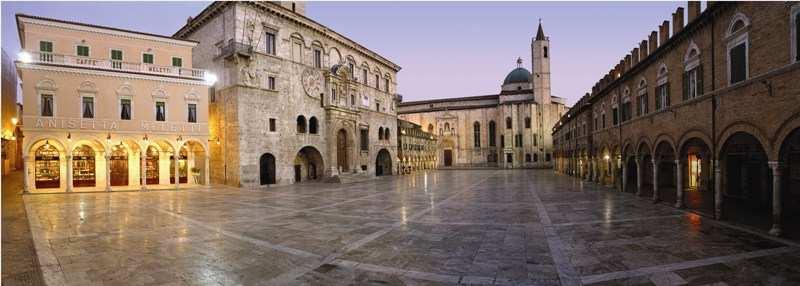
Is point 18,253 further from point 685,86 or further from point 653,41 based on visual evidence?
point 653,41

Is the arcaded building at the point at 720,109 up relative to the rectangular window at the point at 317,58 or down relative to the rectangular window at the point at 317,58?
down

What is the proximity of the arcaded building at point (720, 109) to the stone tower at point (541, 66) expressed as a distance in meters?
44.6

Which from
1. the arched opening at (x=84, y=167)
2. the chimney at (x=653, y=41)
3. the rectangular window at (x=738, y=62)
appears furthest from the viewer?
the arched opening at (x=84, y=167)

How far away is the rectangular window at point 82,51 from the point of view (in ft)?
84.0

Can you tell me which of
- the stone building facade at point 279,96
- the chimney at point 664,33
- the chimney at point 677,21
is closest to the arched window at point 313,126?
the stone building facade at point 279,96

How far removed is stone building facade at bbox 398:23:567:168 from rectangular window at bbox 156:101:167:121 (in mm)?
53979

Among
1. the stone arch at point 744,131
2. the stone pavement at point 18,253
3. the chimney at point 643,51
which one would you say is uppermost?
the chimney at point 643,51

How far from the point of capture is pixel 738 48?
1241 cm

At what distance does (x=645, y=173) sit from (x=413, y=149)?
35.4 meters

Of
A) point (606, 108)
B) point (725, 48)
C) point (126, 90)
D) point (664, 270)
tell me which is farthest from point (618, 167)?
point (126, 90)

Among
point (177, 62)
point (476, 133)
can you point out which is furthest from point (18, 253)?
point (476, 133)

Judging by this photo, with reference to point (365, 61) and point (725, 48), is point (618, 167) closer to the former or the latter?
point (725, 48)

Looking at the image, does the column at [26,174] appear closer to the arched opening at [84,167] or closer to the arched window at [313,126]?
the arched opening at [84,167]

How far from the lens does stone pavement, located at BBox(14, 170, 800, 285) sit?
26.0 feet
